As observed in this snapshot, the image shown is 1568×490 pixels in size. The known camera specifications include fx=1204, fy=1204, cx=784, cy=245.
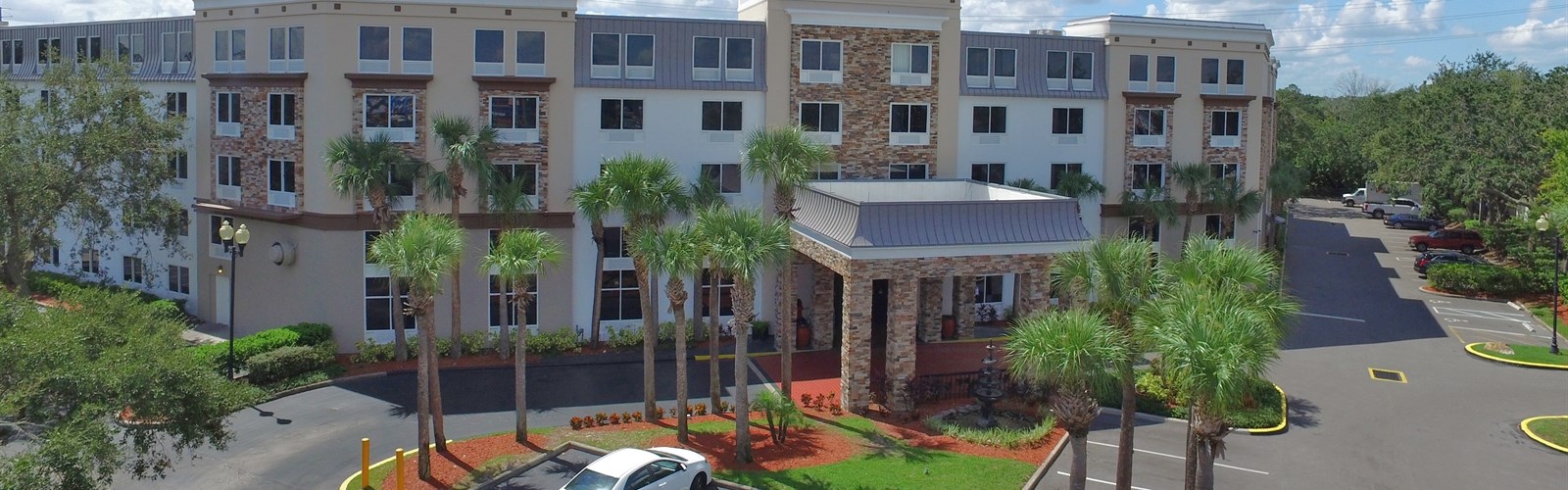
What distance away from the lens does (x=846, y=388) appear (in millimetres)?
27266

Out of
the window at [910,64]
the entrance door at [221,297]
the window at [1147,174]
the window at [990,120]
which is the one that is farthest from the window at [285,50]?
the window at [1147,174]

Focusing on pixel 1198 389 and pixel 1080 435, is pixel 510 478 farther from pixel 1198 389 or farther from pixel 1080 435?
pixel 1198 389

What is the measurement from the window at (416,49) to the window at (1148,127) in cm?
2230

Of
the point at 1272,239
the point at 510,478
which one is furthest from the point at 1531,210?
the point at 510,478

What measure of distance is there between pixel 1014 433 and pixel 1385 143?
5497 cm

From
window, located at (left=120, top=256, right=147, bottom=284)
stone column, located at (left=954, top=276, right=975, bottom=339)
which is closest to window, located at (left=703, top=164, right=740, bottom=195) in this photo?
stone column, located at (left=954, top=276, right=975, bottom=339)

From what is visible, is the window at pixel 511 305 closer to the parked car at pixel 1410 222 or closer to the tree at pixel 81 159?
the tree at pixel 81 159

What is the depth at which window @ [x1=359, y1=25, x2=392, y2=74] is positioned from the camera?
31.9m

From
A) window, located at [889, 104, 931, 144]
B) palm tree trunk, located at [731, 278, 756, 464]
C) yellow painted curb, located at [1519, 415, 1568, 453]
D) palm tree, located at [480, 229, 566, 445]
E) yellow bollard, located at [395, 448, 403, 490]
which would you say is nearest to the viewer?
yellow bollard, located at [395, 448, 403, 490]

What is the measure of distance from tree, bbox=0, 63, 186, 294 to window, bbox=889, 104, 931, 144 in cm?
2084

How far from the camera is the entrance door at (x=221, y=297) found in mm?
36438

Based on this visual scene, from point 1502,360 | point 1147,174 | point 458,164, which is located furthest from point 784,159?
point 1502,360

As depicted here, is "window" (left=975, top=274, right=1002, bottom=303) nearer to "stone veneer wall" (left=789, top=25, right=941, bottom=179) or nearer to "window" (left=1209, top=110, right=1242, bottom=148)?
"stone veneer wall" (left=789, top=25, right=941, bottom=179)

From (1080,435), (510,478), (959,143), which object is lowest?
(510,478)
